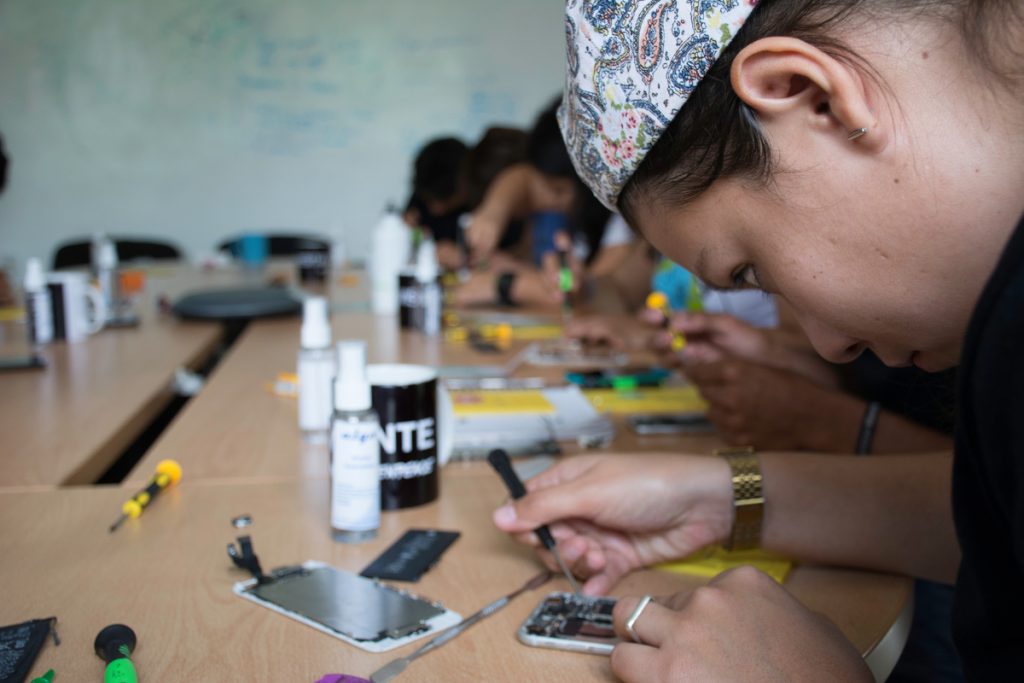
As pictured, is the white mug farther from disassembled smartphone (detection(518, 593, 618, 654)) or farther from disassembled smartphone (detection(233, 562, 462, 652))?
disassembled smartphone (detection(518, 593, 618, 654))

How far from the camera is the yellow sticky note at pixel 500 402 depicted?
1.37 m

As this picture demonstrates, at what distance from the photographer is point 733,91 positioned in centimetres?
61

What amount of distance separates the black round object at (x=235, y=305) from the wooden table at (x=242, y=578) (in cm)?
125

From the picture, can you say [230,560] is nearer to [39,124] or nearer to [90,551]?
[90,551]

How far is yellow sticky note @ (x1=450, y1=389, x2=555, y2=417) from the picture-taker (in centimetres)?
137

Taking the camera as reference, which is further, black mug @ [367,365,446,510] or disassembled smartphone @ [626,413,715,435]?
disassembled smartphone @ [626,413,715,435]

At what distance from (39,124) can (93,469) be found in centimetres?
462

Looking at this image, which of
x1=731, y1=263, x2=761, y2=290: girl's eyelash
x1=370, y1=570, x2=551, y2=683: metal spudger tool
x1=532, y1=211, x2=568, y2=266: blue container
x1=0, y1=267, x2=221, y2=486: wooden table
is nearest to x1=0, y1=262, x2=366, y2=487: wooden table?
x1=0, y1=267, x2=221, y2=486: wooden table

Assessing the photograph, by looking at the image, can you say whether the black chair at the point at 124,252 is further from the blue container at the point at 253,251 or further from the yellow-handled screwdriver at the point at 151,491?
the yellow-handled screwdriver at the point at 151,491

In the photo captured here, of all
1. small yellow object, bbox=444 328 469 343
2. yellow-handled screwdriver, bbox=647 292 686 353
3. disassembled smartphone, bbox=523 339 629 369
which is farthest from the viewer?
small yellow object, bbox=444 328 469 343

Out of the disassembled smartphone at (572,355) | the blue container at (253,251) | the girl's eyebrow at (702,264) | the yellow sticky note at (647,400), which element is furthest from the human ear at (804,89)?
the blue container at (253,251)

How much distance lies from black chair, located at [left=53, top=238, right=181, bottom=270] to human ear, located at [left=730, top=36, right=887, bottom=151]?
4588mm

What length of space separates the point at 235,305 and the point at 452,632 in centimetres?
173

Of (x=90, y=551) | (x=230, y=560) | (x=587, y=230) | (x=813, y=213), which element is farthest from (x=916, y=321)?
Answer: (x=587, y=230)
